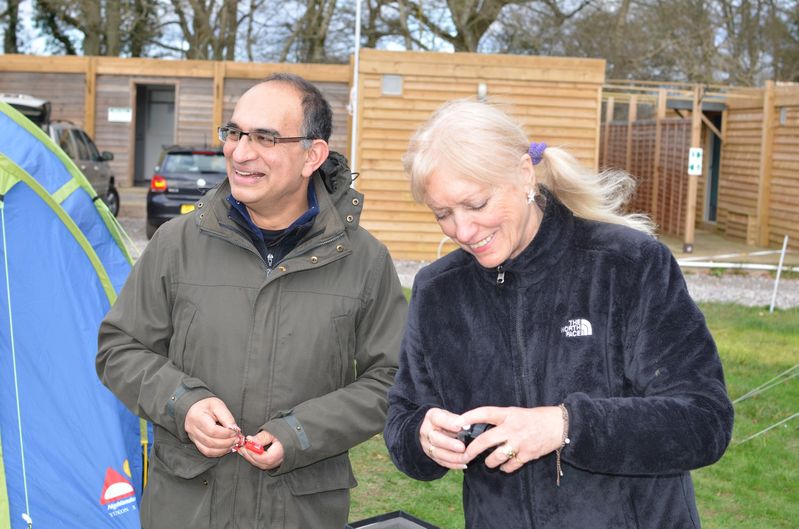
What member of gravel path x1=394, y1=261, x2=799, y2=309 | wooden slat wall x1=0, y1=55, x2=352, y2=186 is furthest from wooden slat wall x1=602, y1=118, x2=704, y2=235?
wooden slat wall x1=0, y1=55, x2=352, y2=186

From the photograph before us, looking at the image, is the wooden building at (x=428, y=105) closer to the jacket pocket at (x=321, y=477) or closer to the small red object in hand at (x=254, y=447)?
the jacket pocket at (x=321, y=477)

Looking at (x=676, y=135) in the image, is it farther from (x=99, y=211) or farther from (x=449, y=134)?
(x=449, y=134)

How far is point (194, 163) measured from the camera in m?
13.4

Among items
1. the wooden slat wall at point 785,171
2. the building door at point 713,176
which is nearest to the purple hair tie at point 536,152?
the wooden slat wall at point 785,171

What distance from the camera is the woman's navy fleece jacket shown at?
1804mm

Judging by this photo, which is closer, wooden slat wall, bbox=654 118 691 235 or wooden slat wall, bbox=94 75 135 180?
wooden slat wall, bbox=654 118 691 235

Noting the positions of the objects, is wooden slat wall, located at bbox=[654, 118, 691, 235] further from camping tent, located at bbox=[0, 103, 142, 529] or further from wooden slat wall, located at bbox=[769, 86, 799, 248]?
camping tent, located at bbox=[0, 103, 142, 529]

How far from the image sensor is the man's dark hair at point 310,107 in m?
2.69

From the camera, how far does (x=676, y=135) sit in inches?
700

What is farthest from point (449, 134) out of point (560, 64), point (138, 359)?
point (560, 64)

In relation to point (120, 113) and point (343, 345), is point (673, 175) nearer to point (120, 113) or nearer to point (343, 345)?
point (120, 113)

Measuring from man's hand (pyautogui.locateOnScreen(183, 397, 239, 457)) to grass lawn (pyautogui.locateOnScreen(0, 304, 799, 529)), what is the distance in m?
1.60

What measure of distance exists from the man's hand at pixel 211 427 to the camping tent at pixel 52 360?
1.54m

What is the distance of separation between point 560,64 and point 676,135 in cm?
526
